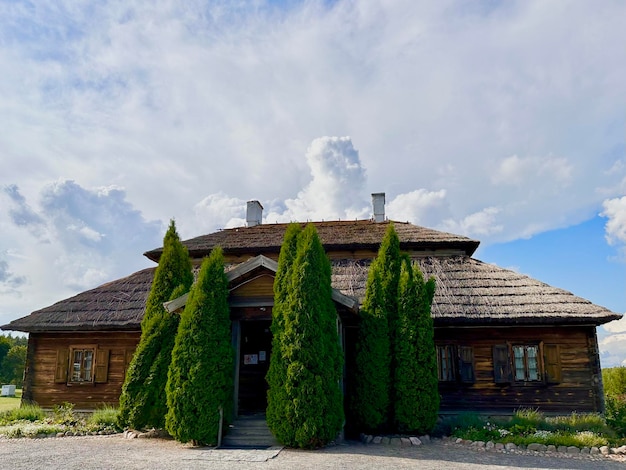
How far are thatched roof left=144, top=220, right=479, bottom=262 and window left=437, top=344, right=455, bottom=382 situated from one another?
3361 millimetres

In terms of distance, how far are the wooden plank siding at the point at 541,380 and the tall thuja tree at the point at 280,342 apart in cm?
525

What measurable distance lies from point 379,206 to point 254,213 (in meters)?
4.70

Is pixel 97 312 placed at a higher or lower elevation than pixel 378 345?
higher

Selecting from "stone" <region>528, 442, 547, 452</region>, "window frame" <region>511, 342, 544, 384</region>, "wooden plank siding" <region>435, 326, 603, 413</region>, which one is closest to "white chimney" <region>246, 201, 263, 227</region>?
"wooden plank siding" <region>435, 326, 603, 413</region>

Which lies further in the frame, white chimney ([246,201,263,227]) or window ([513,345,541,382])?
white chimney ([246,201,263,227])

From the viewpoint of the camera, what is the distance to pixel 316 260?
968 cm

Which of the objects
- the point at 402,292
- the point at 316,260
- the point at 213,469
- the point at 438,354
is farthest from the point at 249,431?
the point at 438,354

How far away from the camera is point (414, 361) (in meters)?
10.5

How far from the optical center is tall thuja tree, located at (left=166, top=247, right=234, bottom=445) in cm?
905

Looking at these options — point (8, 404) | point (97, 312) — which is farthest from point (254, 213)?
point (8, 404)

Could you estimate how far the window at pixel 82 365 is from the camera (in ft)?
46.3

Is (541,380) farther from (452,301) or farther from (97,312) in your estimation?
(97,312)

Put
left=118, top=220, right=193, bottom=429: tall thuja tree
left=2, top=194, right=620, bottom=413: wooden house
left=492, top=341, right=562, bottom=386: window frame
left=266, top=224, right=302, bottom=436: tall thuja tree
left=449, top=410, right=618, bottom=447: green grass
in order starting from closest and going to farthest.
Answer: left=266, top=224, right=302, bottom=436: tall thuja tree < left=449, top=410, right=618, bottom=447: green grass < left=118, top=220, right=193, bottom=429: tall thuja tree < left=2, top=194, right=620, bottom=413: wooden house < left=492, top=341, right=562, bottom=386: window frame

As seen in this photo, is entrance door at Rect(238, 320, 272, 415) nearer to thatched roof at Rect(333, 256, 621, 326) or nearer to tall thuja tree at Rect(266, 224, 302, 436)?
thatched roof at Rect(333, 256, 621, 326)
